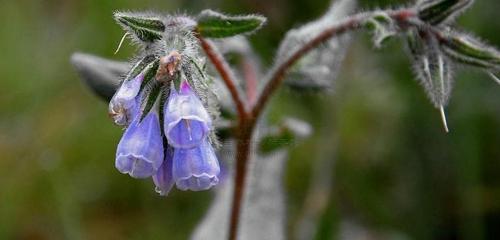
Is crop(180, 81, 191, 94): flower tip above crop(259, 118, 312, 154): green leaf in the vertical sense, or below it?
below

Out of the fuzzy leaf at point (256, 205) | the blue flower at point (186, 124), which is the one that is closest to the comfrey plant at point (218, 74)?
the blue flower at point (186, 124)

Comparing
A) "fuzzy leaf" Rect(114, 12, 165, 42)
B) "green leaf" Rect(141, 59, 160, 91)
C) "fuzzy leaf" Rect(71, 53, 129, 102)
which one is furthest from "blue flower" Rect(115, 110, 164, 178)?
"fuzzy leaf" Rect(71, 53, 129, 102)

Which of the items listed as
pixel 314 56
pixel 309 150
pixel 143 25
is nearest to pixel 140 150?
pixel 143 25

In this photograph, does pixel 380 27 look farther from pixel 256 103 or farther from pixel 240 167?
pixel 240 167

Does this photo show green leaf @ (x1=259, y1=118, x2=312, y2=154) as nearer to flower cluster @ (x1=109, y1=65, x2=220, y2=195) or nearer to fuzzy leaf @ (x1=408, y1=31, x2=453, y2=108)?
fuzzy leaf @ (x1=408, y1=31, x2=453, y2=108)

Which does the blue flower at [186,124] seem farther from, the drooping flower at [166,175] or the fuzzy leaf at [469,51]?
the fuzzy leaf at [469,51]

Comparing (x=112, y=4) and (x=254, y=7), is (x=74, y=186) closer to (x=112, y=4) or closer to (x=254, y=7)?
(x=112, y=4)
